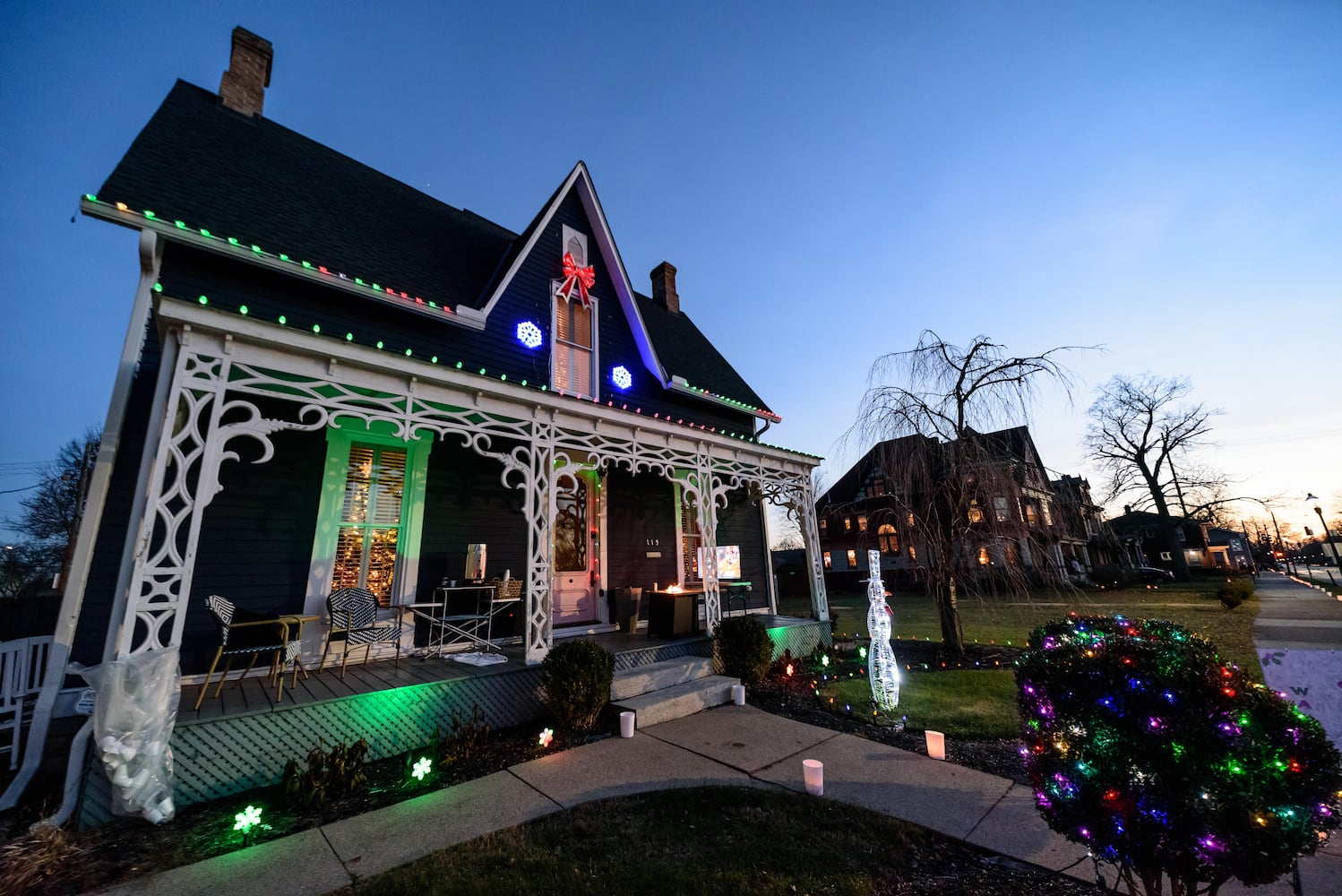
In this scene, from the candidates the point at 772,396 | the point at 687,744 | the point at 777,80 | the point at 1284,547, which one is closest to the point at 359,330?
A: the point at 687,744

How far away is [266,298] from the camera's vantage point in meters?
6.31

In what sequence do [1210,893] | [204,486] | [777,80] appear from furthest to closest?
1. [777,80]
2. [204,486]
3. [1210,893]

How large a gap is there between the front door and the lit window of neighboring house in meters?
2.56

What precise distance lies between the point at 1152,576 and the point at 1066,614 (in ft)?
82.7

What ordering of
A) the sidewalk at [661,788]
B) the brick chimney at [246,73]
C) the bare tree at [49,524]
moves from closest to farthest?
the sidewalk at [661,788]
the brick chimney at [246,73]
the bare tree at [49,524]

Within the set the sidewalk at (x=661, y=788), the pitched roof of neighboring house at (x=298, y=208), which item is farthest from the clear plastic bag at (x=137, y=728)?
the pitched roof of neighboring house at (x=298, y=208)

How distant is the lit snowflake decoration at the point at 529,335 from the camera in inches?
345

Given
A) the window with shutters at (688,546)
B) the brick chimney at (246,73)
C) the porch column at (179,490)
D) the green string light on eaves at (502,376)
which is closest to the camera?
the porch column at (179,490)

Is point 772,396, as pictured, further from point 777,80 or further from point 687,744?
point 687,744

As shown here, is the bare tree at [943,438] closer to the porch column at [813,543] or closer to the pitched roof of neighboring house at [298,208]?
the porch column at [813,543]


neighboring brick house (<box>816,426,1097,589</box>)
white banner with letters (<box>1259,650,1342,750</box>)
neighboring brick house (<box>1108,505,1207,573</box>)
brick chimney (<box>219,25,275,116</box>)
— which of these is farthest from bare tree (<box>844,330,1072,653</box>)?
neighboring brick house (<box>1108,505,1207,573</box>)

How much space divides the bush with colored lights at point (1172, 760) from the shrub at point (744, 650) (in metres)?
4.65

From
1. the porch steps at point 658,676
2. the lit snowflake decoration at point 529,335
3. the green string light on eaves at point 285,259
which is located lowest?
the porch steps at point 658,676

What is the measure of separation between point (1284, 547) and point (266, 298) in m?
127
